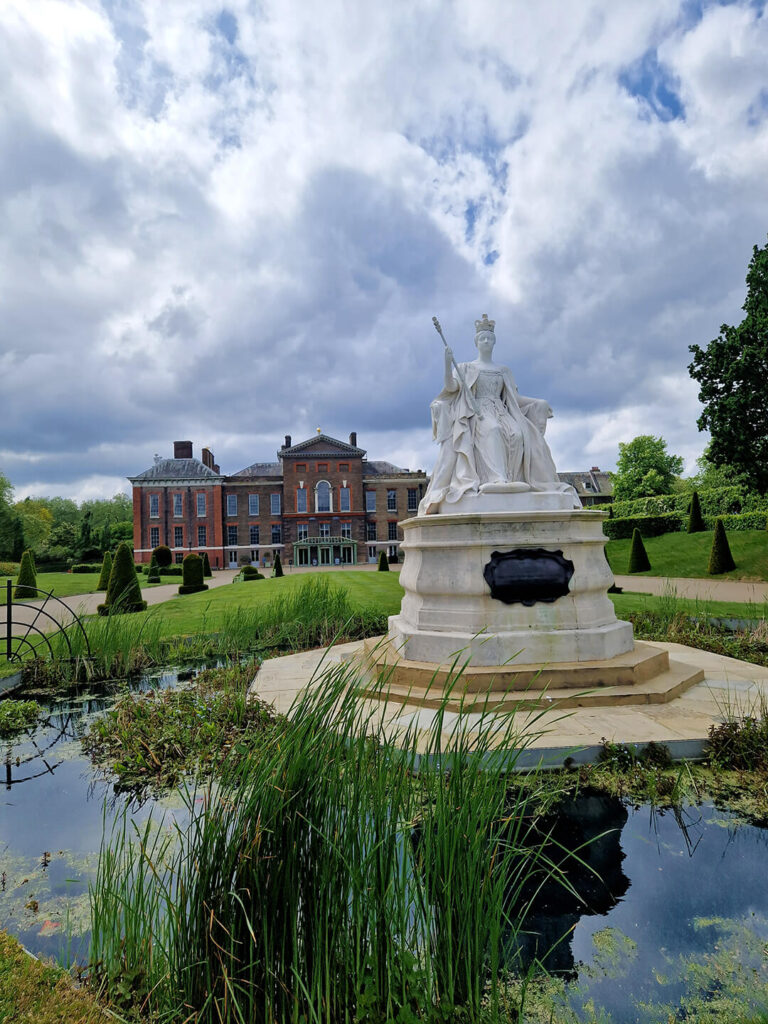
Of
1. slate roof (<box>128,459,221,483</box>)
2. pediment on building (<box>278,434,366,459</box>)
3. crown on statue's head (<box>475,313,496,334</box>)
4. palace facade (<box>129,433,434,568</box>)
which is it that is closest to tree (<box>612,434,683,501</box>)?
palace facade (<box>129,433,434,568</box>)

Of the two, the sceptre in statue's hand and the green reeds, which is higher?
the sceptre in statue's hand

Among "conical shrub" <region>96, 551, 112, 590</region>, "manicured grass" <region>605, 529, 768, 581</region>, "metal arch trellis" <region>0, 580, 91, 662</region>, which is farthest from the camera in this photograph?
"conical shrub" <region>96, 551, 112, 590</region>

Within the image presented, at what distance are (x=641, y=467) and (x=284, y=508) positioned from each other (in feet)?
118

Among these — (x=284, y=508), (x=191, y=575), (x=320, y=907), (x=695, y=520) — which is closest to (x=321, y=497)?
(x=284, y=508)

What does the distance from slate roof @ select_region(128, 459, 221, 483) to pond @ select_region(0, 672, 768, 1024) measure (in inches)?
2081

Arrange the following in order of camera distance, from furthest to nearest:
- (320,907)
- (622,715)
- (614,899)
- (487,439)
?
(487,439)
(622,715)
(614,899)
(320,907)

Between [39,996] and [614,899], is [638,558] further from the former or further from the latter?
[39,996]

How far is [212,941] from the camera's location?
5.37ft

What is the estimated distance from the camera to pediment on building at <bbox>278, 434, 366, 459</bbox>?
54281 millimetres

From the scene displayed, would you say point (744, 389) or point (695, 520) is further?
point (695, 520)

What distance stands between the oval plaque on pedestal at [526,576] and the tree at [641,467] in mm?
51698

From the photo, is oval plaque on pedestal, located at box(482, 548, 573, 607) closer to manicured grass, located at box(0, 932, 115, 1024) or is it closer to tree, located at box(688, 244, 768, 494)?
manicured grass, located at box(0, 932, 115, 1024)

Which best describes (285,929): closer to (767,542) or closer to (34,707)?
(34,707)

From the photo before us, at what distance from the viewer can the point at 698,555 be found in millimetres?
24203
